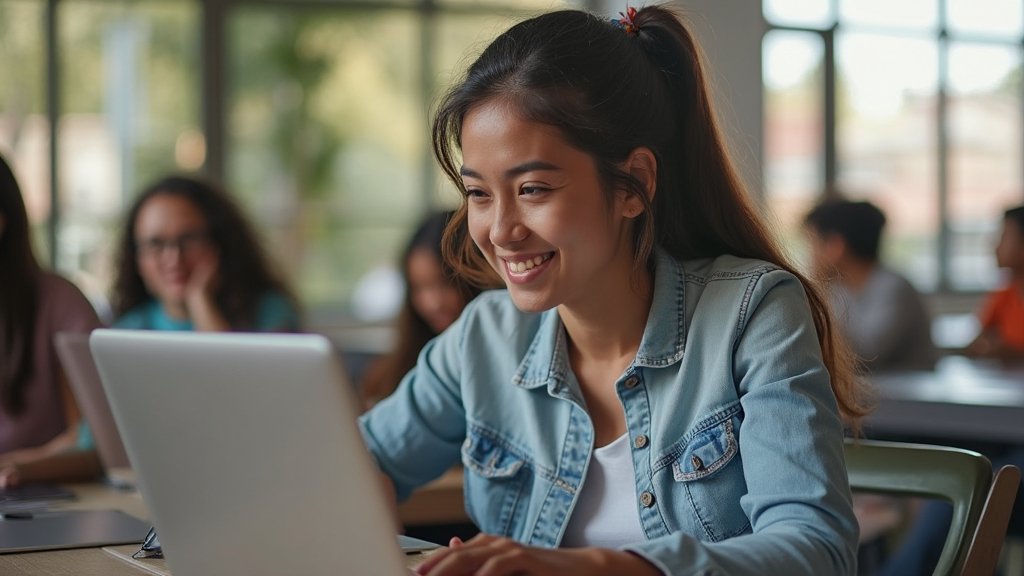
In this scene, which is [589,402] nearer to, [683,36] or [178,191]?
[683,36]

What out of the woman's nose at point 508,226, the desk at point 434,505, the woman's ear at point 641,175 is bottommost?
the desk at point 434,505

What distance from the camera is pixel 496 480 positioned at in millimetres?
1662

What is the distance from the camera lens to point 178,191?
11.7ft

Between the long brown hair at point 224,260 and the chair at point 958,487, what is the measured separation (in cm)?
220

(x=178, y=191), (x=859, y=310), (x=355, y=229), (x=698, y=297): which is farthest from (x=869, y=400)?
(x=355, y=229)

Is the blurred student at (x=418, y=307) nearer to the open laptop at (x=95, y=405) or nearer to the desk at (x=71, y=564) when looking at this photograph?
the open laptop at (x=95, y=405)

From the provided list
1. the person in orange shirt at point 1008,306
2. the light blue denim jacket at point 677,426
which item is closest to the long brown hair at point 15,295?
the light blue denim jacket at point 677,426

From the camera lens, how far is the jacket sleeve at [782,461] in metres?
1.17

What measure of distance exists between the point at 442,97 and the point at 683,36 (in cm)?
30

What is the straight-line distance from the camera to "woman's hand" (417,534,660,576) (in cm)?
104

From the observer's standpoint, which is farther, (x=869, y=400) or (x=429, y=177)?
(x=429, y=177)

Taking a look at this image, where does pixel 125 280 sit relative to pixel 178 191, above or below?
below

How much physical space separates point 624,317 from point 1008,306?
4.45 m

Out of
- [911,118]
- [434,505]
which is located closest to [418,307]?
[434,505]
